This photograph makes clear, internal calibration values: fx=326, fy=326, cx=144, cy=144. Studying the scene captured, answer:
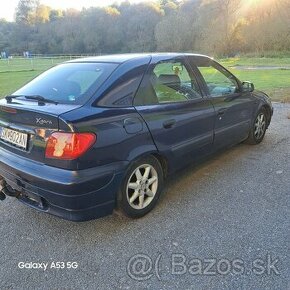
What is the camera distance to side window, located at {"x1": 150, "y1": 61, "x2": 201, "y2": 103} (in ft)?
10.9

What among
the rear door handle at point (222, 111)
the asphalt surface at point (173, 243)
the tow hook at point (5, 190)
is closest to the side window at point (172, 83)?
the rear door handle at point (222, 111)

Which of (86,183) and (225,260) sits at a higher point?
(86,183)

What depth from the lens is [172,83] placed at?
3529mm

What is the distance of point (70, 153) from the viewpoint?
2.55 metres

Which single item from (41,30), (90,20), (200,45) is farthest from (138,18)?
(200,45)

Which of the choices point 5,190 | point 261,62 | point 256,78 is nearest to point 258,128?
point 5,190

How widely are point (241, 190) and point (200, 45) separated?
55308 mm

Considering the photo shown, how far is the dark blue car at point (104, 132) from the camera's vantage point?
8.53 feet

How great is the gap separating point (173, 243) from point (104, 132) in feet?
3.61

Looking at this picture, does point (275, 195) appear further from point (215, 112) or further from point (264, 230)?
point (215, 112)

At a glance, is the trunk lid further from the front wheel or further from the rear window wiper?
the front wheel

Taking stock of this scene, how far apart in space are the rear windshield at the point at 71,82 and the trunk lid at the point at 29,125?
170mm

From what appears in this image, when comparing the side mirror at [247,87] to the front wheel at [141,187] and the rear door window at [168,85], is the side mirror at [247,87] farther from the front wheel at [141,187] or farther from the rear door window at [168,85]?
the front wheel at [141,187]

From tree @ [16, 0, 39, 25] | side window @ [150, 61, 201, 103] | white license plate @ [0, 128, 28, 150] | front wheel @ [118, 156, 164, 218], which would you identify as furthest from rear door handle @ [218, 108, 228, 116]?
tree @ [16, 0, 39, 25]
